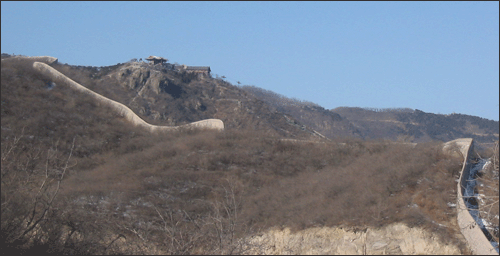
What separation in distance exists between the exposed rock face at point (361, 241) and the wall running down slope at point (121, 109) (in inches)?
520

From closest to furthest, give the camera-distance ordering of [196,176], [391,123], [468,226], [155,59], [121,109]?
[468,226] < [196,176] < [121,109] < [155,59] < [391,123]

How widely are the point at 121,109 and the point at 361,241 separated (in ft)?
69.3

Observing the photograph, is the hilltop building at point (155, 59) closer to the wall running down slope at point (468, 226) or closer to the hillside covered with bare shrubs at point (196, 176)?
the hillside covered with bare shrubs at point (196, 176)

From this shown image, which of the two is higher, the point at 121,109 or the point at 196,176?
the point at 121,109

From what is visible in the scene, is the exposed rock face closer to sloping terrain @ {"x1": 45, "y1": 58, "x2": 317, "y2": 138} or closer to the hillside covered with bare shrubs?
the hillside covered with bare shrubs

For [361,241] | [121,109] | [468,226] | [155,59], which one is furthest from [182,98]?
[468,226]

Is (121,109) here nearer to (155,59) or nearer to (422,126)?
(155,59)

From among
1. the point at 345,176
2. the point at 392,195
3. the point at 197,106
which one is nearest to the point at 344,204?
the point at 392,195

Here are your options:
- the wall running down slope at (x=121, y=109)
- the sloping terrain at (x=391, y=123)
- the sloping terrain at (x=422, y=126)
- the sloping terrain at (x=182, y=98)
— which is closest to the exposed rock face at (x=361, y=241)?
the wall running down slope at (x=121, y=109)

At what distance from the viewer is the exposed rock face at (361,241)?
48.4 feet

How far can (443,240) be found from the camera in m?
14.4

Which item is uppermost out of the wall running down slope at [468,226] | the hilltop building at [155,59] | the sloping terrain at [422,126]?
the hilltop building at [155,59]

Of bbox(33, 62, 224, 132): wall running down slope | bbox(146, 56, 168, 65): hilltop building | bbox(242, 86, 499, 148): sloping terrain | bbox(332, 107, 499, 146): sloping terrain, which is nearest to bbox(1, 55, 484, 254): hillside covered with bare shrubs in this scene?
bbox(33, 62, 224, 132): wall running down slope

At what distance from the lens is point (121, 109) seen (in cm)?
3284
